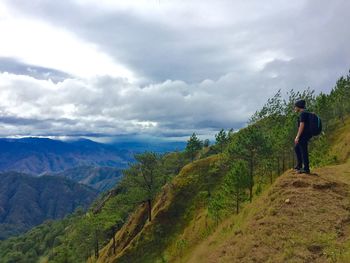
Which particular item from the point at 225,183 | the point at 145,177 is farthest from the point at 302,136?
the point at 145,177

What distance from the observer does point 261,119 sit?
465 ft

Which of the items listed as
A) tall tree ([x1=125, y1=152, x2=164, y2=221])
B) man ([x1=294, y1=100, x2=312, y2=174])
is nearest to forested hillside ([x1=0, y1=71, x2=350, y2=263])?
tall tree ([x1=125, y1=152, x2=164, y2=221])

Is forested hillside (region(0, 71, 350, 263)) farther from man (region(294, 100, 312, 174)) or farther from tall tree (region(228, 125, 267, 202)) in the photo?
man (region(294, 100, 312, 174))

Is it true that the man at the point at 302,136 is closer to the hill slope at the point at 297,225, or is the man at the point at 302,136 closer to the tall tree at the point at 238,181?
the hill slope at the point at 297,225

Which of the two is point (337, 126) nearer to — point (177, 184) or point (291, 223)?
point (177, 184)

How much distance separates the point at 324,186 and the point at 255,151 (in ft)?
174

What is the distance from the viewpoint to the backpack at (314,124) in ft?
72.4

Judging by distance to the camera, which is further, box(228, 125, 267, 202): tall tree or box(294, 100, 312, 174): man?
box(228, 125, 267, 202): tall tree

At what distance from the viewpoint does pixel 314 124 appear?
72.7 feet

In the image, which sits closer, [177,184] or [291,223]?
[291,223]

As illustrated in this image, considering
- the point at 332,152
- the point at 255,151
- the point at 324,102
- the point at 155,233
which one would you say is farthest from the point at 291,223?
the point at 324,102

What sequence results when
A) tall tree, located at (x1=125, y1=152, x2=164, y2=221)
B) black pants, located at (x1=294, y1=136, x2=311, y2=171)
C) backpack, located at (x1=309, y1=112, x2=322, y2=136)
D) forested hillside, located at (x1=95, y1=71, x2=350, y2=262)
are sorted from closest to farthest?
backpack, located at (x1=309, y1=112, x2=322, y2=136)
black pants, located at (x1=294, y1=136, x2=311, y2=171)
forested hillside, located at (x1=95, y1=71, x2=350, y2=262)
tall tree, located at (x1=125, y1=152, x2=164, y2=221)

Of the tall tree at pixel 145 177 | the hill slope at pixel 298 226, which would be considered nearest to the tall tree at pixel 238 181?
the hill slope at pixel 298 226

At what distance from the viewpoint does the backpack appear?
72.4ft
